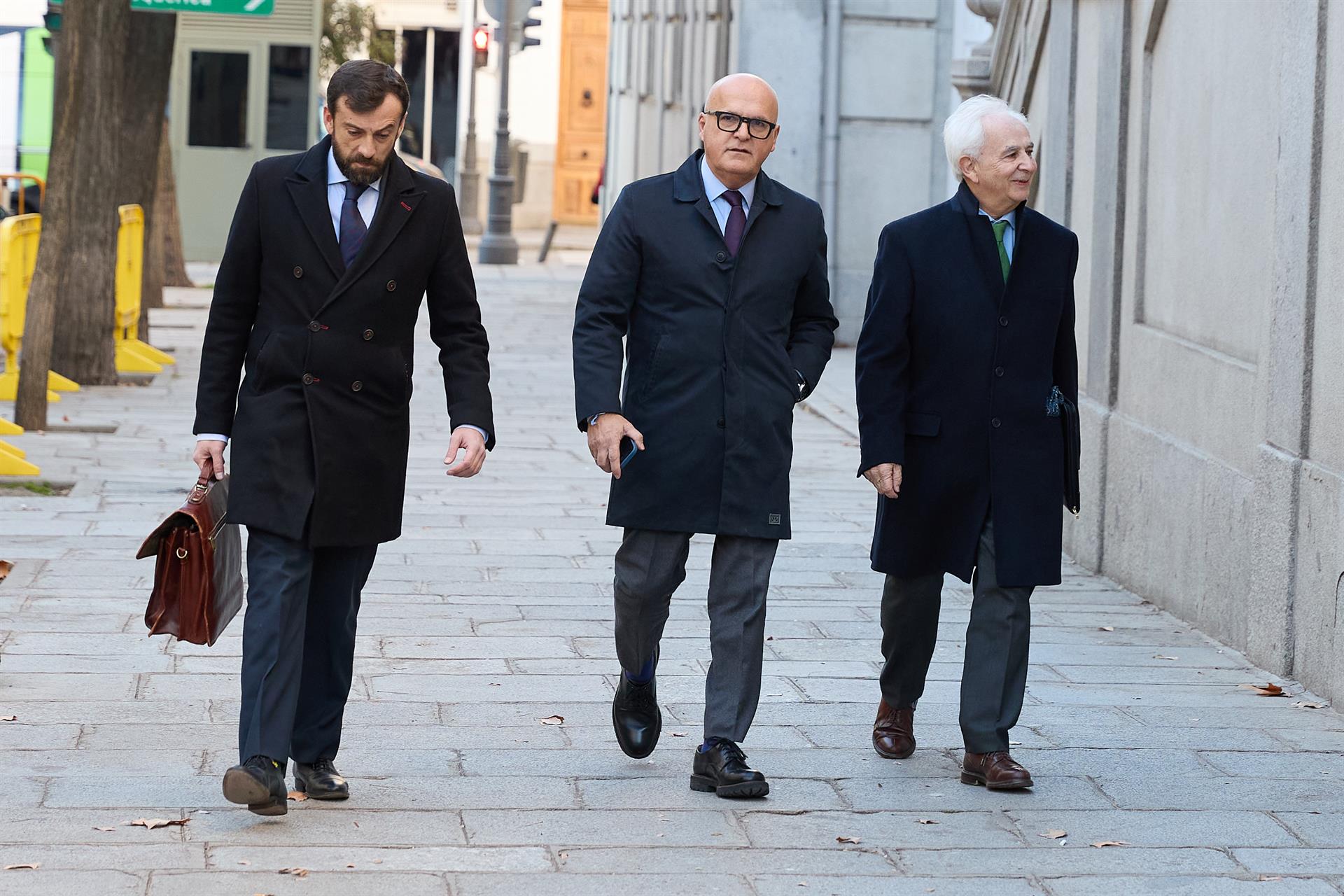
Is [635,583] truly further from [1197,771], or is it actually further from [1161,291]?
[1161,291]

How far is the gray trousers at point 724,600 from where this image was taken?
5.39m

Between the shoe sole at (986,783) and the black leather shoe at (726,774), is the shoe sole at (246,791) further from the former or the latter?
the shoe sole at (986,783)

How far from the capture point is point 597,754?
228 inches

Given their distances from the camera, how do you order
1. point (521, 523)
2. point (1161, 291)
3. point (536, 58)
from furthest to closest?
point (536, 58)
point (521, 523)
point (1161, 291)

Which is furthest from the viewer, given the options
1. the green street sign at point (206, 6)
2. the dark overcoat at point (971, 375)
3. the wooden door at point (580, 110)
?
the wooden door at point (580, 110)

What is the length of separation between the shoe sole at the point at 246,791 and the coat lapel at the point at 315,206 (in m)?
1.18

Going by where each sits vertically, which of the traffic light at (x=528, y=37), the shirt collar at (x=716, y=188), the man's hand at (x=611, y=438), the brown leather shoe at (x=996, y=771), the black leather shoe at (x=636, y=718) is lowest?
the brown leather shoe at (x=996, y=771)

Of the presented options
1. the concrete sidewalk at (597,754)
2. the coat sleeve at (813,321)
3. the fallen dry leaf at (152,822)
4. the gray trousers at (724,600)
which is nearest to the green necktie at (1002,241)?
the coat sleeve at (813,321)

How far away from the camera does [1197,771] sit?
19.0 feet

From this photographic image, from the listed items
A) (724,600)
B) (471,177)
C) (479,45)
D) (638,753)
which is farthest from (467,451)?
(471,177)

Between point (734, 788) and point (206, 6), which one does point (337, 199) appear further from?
point (206, 6)

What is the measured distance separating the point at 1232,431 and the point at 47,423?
7.46 metres

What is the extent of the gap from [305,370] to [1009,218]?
6.23ft

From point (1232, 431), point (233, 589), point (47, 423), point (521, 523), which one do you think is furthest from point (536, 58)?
point (233, 589)
